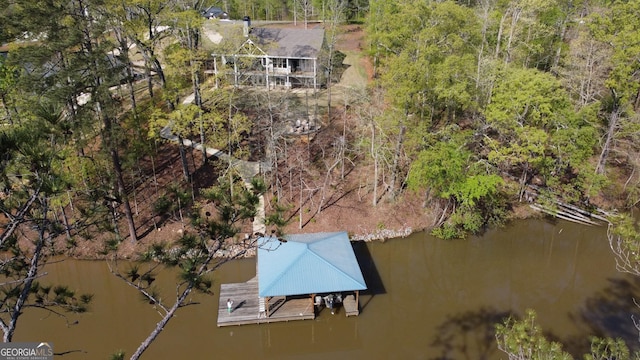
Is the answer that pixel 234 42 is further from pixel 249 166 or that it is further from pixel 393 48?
pixel 393 48

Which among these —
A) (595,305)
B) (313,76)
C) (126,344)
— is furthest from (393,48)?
(126,344)

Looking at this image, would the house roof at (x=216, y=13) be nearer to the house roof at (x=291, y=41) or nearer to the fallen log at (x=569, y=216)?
the house roof at (x=291, y=41)

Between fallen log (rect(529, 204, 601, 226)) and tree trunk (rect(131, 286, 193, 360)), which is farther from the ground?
tree trunk (rect(131, 286, 193, 360))

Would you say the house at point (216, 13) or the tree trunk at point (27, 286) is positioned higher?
the house at point (216, 13)

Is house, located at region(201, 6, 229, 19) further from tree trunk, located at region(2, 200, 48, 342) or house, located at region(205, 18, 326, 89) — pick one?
tree trunk, located at region(2, 200, 48, 342)

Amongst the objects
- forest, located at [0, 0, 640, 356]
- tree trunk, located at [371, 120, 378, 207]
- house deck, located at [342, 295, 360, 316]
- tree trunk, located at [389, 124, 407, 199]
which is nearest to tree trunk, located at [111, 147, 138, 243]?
forest, located at [0, 0, 640, 356]

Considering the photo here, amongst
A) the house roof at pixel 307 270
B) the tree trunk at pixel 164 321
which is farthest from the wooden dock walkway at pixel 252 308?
the tree trunk at pixel 164 321

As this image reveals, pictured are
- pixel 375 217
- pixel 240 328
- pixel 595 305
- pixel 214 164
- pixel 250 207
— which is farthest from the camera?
pixel 214 164

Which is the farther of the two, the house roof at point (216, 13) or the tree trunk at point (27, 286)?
the house roof at point (216, 13)
